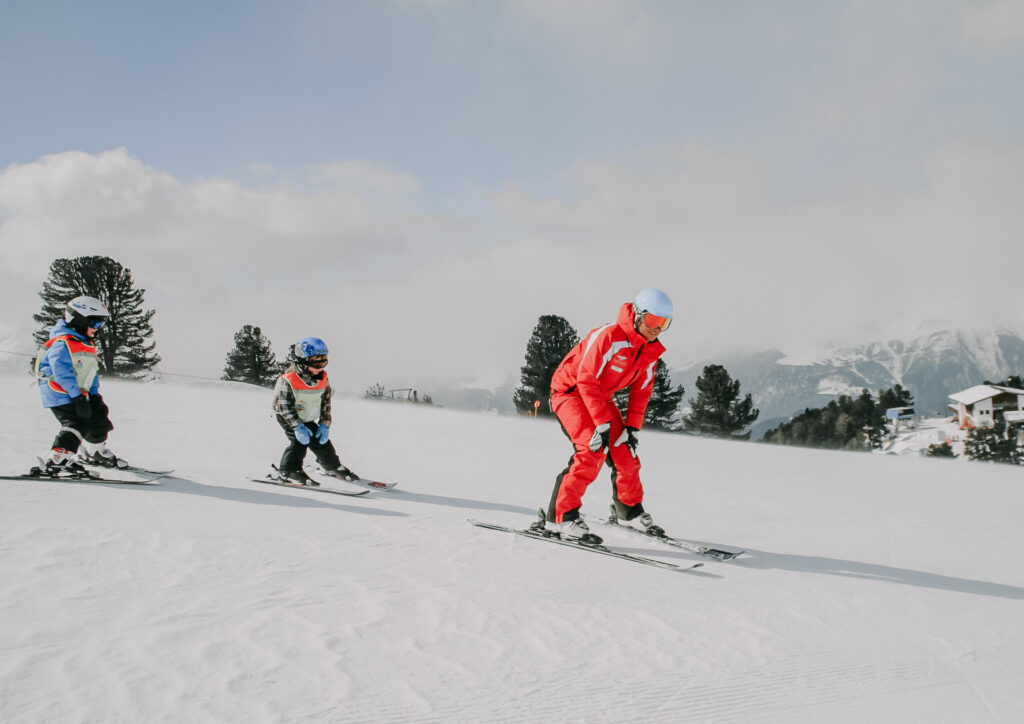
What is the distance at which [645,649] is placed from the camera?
2846 millimetres

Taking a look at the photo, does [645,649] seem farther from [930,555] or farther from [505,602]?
[930,555]

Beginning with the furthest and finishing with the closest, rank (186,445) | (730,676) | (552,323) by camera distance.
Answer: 1. (552,323)
2. (186,445)
3. (730,676)

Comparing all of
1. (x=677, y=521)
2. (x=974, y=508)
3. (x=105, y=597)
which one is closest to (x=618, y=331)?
(x=677, y=521)

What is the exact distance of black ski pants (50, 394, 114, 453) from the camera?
6.42 meters

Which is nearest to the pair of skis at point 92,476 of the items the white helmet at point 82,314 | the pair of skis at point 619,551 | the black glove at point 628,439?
the white helmet at point 82,314

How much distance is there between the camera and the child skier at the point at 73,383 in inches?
251

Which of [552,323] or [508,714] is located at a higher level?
[552,323]

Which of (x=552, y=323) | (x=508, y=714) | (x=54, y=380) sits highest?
(x=552, y=323)

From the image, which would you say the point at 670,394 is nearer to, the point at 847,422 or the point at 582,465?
the point at 847,422

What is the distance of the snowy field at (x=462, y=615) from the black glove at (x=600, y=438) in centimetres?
82

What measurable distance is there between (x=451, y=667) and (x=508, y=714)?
38cm

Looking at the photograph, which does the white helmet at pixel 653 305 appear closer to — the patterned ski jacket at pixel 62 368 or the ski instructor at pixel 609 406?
the ski instructor at pixel 609 406

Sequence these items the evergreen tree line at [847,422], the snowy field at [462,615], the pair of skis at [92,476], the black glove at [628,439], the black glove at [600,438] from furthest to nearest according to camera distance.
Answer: the evergreen tree line at [847,422] < the pair of skis at [92,476] < the black glove at [628,439] < the black glove at [600,438] < the snowy field at [462,615]

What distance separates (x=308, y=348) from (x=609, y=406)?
379 cm
